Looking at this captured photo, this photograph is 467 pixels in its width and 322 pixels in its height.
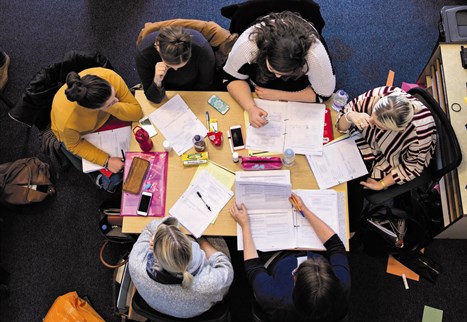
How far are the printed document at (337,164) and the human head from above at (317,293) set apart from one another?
0.50 m

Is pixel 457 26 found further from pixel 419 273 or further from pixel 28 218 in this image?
pixel 28 218

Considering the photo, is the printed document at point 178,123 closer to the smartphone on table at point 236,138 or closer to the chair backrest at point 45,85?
the smartphone on table at point 236,138

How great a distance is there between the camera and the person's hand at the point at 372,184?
2.13 metres

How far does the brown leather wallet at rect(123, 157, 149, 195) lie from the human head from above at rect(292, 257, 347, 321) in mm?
932

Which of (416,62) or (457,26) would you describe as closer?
(457,26)

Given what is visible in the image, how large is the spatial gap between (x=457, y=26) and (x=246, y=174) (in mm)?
1760

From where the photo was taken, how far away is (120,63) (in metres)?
3.15

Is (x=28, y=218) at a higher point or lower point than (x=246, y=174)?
lower

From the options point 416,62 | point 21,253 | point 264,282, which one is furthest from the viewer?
point 416,62

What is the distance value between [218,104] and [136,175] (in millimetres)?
597

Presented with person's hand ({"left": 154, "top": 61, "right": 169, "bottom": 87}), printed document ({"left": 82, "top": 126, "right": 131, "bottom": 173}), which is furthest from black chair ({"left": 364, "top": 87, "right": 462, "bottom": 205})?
printed document ({"left": 82, "top": 126, "right": 131, "bottom": 173})

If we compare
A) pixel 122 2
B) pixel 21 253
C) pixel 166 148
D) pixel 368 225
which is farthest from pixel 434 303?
pixel 122 2

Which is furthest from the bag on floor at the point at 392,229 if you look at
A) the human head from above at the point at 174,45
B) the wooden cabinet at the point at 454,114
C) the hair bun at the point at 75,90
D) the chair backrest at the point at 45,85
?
the chair backrest at the point at 45,85

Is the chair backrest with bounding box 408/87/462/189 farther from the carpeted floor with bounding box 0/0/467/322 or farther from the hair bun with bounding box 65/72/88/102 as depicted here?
the hair bun with bounding box 65/72/88/102
